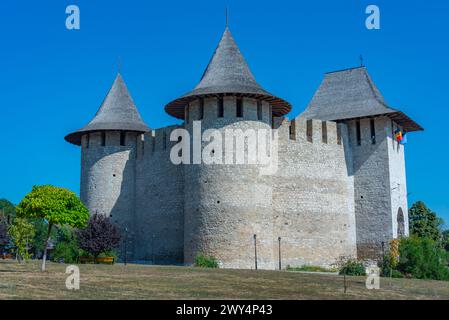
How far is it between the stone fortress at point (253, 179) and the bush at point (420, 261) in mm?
3176

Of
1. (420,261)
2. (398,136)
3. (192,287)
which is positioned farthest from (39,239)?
(192,287)

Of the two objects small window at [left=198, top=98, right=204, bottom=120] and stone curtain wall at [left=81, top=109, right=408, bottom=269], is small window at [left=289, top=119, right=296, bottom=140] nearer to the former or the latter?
stone curtain wall at [left=81, top=109, right=408, bottom=269]

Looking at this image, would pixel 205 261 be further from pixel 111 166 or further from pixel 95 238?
pixel 111 166

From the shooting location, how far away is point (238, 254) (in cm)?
2283

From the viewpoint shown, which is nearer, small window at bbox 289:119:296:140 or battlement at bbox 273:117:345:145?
battlement at bbox 273:117:345:145

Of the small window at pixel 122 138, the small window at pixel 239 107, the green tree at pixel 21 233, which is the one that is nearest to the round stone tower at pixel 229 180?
the small window at pixel 239 107

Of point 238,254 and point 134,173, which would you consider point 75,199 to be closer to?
point 238,254

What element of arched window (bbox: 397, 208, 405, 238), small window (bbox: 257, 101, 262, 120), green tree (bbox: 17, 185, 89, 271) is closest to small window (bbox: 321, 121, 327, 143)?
small window (bbox: 257, 101, 262, 120)

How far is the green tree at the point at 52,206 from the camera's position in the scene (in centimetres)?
1700

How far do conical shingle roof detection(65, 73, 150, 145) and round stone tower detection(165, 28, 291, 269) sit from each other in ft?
18.1

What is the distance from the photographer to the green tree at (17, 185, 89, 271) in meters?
17.0

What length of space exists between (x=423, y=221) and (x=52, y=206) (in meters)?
26.5
